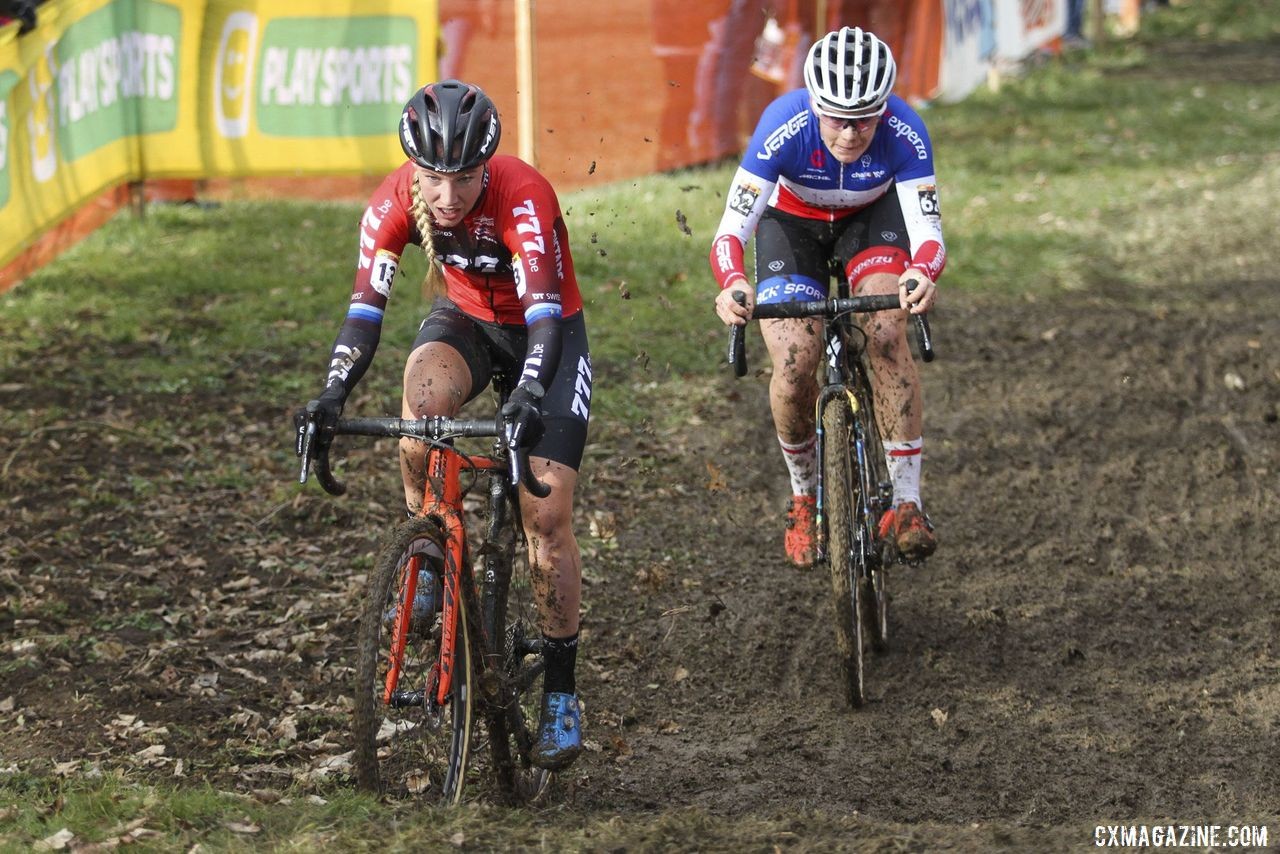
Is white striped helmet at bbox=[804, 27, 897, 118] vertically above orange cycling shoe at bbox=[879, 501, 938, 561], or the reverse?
white striped helmet at bbox=[804, 27, 897, 118]

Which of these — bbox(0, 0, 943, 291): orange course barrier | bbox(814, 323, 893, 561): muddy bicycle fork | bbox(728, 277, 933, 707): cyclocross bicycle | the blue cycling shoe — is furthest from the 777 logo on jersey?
bbox(0, 0, 943, 291): orange course barrier

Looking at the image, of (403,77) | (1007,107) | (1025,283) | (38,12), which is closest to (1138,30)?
(1007,107)

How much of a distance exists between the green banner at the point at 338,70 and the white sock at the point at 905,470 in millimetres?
7448

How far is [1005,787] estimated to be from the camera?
5438mm

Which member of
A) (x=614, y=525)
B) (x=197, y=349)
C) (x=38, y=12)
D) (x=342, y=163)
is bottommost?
(x=614, y=525)

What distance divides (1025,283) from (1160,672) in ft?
21.6

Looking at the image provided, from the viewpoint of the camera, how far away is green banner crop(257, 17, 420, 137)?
501 inches

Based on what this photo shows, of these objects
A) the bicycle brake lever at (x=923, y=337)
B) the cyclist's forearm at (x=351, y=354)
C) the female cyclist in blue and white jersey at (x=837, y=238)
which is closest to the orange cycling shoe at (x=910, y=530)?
the female cyclist in blue and white jersey at (x=837, y=238)

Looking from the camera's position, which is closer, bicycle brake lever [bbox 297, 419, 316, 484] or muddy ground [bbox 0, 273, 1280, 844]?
bicycle brake lever [bbox 297, 419, 316, 484]

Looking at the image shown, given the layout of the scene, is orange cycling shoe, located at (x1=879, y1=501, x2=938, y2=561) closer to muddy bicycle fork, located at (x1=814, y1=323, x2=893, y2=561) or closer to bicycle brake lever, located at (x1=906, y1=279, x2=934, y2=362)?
muddy bicycle fork, located at (x1=814, y1=323, x2=893, y2=561)

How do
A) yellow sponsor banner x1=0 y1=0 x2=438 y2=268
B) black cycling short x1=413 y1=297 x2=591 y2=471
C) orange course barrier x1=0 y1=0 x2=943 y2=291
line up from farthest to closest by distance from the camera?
orange course barrier x1=0 y1=0 x2=943 y2=291
yellow sponsor banner x1=0 y1=0 x2=438 y2=268
black cycling short x1=413 y1=297 x2=591 y2=471

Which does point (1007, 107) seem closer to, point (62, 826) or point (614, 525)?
point (614, 525)

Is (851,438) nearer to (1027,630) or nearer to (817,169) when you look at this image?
(817,169)

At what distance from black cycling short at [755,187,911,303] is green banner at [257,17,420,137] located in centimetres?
679
